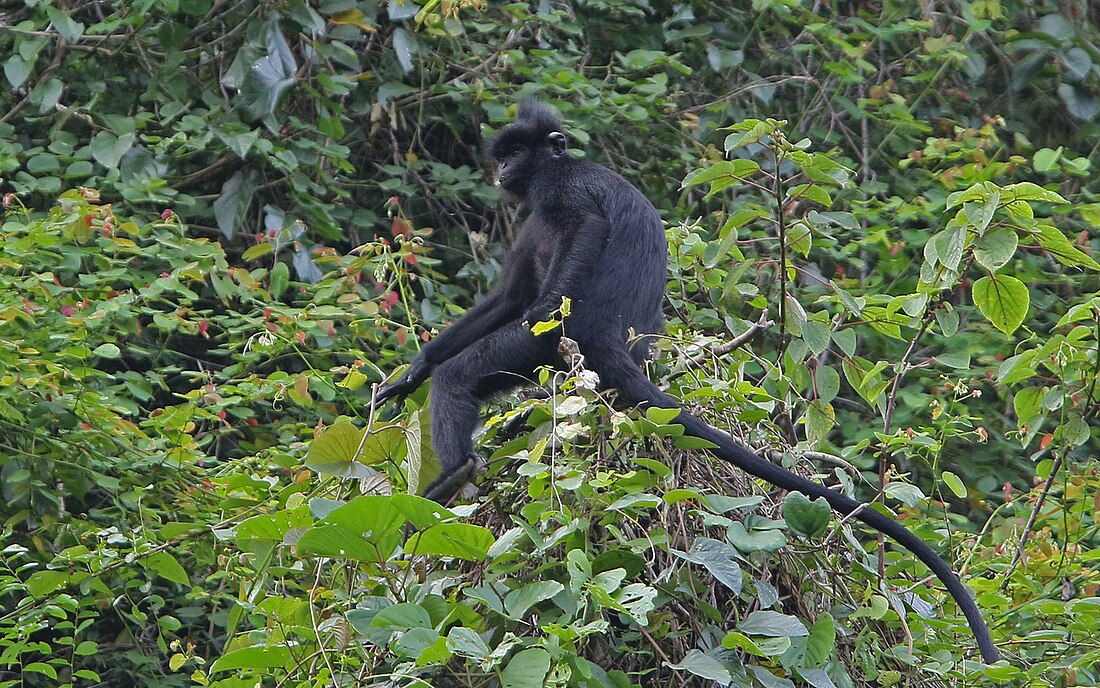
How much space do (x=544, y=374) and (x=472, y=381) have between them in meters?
0.78

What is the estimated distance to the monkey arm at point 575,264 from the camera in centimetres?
284

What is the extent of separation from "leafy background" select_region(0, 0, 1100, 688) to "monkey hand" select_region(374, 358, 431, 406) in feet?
0.40

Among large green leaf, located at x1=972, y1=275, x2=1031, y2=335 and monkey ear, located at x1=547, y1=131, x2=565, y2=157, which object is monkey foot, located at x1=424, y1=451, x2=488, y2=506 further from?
monkey ear, located at x1=547, y1=131, x2=565, y2=157

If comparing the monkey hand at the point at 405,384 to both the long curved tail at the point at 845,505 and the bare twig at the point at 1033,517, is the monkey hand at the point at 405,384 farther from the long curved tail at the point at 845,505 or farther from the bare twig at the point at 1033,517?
the bare twig at the point at 1033,517

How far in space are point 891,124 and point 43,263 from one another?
3.12 metres

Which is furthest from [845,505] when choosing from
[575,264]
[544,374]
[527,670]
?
[575,264]

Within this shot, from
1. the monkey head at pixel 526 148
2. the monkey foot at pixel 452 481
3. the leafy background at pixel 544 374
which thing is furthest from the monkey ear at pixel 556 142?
the monkey foot at pixel 452 481

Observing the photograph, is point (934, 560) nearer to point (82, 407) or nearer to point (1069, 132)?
point (82, 407)

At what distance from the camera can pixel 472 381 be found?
8.97 ft

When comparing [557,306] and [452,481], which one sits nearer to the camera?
[452,481]

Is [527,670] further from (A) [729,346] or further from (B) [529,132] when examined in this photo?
(B) [529,132]

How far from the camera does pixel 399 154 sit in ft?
15.3

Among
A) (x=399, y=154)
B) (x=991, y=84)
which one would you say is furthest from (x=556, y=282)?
(x=991, y=84)

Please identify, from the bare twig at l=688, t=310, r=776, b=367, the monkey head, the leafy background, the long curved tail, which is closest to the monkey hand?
the leafy background
